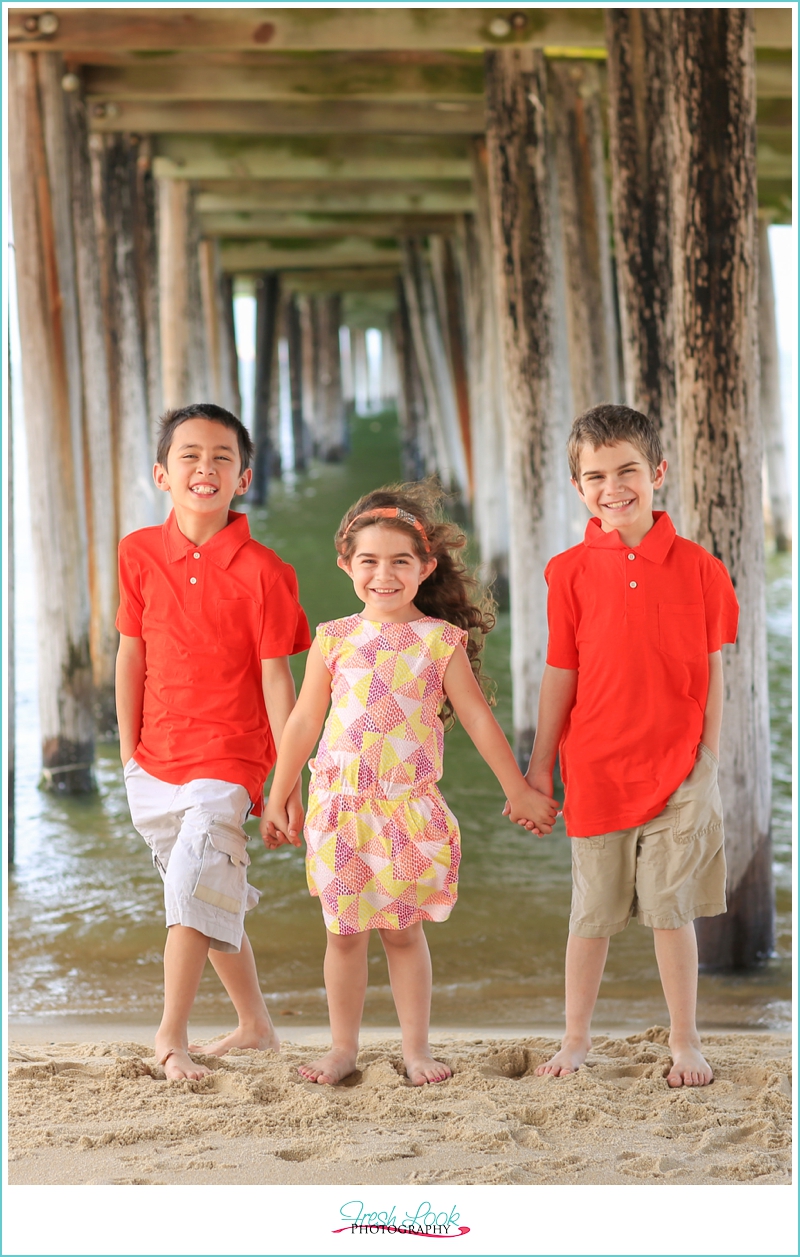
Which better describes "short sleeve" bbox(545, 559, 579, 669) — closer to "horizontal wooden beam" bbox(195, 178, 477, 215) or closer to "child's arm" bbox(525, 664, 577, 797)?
"child's arm" bbox(525, 664, 577, 797)

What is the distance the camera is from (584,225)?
9.09 metres

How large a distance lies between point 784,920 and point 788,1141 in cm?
311

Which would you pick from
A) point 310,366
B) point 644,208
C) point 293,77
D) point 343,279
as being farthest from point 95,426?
point 310,366

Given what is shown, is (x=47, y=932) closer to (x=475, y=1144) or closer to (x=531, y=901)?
(x=531, y=901)

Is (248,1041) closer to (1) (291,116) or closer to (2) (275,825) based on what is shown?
(2) (275,825)

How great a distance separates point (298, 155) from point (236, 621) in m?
9.13

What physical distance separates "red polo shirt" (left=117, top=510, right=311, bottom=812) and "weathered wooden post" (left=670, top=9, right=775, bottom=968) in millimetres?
2138

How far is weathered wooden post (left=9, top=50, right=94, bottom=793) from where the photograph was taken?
22.8 ft

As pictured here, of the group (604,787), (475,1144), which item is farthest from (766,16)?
(475,1144)

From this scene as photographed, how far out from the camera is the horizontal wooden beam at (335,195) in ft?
42.2

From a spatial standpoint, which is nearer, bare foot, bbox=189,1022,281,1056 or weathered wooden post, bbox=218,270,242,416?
bare foot, bbox=189,1022,281,1056

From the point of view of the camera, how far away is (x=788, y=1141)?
2617 mm

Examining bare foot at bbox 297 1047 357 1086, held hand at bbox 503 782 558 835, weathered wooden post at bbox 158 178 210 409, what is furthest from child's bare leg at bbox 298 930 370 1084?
weathered wooden post at bbox 158 178 210 409

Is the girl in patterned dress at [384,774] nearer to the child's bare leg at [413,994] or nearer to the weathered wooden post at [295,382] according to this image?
the child's bare leg at [413,994]
